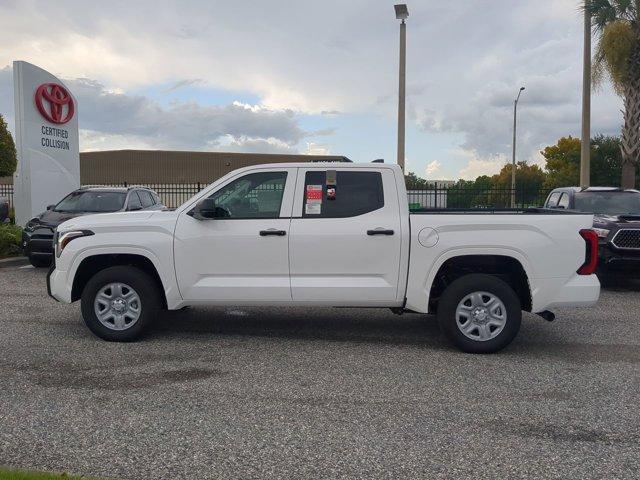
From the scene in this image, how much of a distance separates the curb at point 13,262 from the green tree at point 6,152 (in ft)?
9.14

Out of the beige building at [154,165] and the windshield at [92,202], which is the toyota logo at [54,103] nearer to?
the windshield at [92,202]

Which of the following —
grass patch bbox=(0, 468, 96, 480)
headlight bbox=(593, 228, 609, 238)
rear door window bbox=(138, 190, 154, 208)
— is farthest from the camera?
rear door window bbox=(138, 190, 154, 208)

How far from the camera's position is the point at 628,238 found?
9.92 m

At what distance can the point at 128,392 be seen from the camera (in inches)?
197

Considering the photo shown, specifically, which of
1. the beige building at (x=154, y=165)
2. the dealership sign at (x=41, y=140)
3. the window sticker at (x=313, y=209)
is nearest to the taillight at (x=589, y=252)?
the window sticker at (x=313, y=209)

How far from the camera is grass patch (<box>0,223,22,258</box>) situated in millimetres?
13719

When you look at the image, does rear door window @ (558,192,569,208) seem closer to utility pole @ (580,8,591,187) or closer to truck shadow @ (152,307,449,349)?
truck shadow @ (152,307,449,349)

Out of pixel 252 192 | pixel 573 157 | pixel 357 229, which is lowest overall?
pixel 357 229

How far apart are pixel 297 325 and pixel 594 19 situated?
17575 millimetres

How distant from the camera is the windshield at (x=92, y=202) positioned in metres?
12.6

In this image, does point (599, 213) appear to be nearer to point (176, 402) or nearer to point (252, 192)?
point (252, 192)

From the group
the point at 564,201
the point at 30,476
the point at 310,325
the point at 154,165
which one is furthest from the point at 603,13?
the point at 154,165

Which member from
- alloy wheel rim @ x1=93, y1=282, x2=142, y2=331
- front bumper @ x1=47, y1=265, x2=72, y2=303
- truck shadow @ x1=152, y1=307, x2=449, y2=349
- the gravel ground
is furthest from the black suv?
front bumper @ x1=47, y1=265, x2=72, y2=303

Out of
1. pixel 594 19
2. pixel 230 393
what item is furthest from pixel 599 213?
pixel 594 19
